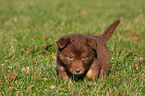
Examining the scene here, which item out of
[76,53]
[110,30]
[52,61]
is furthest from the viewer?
[110,30]

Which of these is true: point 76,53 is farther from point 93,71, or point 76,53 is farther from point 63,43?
point 93,71

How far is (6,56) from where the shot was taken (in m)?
5.24

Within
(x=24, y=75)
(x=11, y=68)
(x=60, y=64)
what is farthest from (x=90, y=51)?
(x=11, y=68)

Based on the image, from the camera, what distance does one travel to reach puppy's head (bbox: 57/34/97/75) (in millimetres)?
4027

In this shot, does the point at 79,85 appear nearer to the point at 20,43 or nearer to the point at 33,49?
the point at 33,49

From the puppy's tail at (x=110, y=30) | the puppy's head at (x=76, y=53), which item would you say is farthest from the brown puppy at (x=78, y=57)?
the puppy's tail at (x=110, y=30)

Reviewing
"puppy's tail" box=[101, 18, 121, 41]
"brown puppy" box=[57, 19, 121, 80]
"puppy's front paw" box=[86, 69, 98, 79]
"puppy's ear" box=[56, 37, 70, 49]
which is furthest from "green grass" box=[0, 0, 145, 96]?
"puppy's ear" box=[56, 37, 70, 49]

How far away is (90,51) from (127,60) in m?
1.44

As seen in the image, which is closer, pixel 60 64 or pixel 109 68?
pixel 60 64

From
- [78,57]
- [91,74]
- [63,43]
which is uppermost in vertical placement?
[63,43]

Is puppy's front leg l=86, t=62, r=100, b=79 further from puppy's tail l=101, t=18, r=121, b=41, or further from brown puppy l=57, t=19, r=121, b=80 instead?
puppy's tail l=101, t=18, r=121, b=41

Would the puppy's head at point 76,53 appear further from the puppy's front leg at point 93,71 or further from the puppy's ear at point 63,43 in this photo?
the puppy's front leg at point 93,71

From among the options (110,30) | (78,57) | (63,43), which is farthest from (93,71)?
(110,30)

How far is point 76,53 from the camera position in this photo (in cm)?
403
